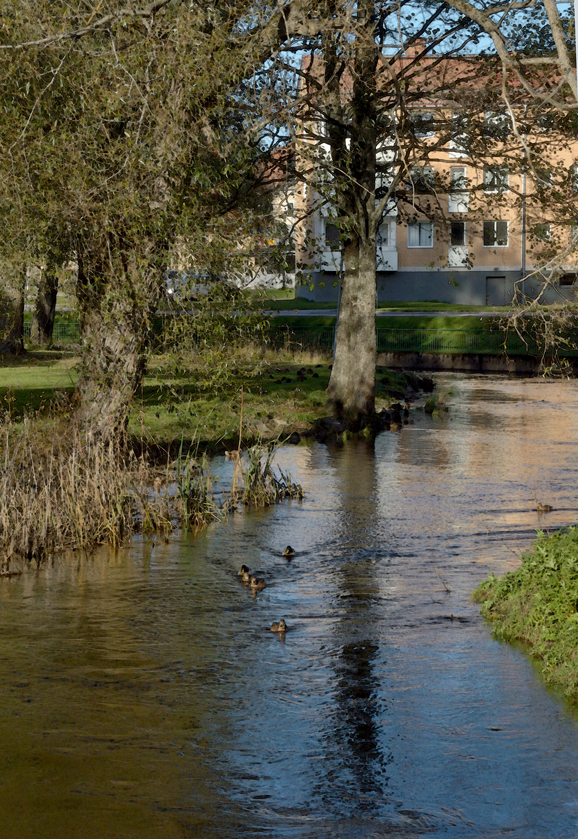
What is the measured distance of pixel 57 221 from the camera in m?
13.9

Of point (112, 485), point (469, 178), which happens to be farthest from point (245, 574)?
point (469, 178)

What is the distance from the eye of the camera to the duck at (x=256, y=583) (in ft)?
37.4

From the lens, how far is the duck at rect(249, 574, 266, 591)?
37.4ft

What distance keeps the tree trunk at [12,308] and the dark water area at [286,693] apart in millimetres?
6702

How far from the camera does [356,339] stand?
23297 millimetres

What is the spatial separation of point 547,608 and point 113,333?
798 centimetres

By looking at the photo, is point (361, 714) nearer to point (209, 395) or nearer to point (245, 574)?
point (245, 574)

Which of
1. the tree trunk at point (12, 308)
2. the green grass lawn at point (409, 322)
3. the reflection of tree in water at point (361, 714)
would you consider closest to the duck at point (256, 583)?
the reflection of tree in water at point (361, 714)

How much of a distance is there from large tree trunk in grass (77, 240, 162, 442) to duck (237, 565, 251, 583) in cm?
346

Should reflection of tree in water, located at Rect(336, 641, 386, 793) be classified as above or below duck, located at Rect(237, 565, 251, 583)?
below

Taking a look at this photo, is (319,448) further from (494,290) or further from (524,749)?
(494,290)

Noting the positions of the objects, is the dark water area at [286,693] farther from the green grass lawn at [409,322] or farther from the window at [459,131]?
the green grass lawn at [409,322]

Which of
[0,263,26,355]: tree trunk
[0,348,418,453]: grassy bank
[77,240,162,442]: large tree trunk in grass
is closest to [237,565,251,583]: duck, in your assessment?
[0,348,418,453]: grassy bank

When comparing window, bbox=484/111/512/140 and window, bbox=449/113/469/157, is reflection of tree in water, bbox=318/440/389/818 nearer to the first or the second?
window, bbox=449/113/469/157
